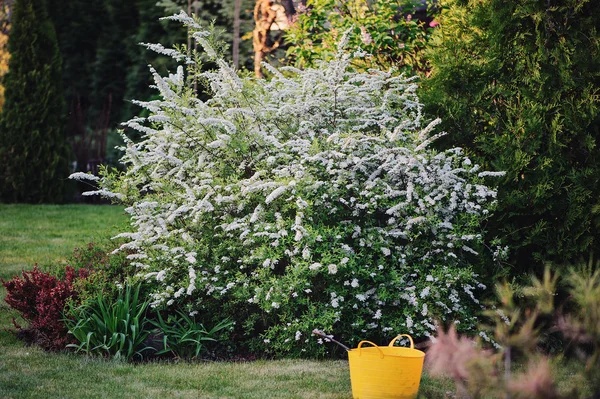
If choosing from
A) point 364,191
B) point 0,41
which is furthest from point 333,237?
point 0,41

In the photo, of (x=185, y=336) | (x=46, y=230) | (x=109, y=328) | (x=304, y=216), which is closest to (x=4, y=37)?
(x=46, y=230)

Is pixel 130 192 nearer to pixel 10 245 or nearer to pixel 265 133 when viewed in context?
pixel 265 133

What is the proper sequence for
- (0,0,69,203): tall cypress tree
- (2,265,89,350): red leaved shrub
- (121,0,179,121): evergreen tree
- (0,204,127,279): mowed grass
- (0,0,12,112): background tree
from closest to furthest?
(2,265,89,350): red leaved shrub, (0,204,127,279): mowed grass, (0,0,69,203): tall cypress tree, (0,0,12,112): background tree, (121,0,179,121): evergreen tree

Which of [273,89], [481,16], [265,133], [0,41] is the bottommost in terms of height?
[265,133]

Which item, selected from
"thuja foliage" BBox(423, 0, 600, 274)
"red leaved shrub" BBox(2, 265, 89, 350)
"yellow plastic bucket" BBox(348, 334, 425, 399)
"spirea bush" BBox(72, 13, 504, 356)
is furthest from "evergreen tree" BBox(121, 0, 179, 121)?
"yellow plastic bucket" BBox(348, 334, 425, 399)

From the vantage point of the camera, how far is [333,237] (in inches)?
186

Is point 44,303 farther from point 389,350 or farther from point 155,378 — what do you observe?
point 389,350

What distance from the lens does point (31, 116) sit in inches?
475

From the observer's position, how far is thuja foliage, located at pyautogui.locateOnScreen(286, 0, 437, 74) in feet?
21.3

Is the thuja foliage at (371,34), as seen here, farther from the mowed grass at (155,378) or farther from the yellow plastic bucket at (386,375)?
the yellow plastic bucket at (386,375)

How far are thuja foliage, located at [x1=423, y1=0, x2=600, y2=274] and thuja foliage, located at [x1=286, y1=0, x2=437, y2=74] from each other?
3.46 feet

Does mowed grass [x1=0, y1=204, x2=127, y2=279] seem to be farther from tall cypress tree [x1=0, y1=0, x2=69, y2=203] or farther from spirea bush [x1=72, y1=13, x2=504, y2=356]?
spirea bush [x1=72, y1=13, x2=504, y2=356]

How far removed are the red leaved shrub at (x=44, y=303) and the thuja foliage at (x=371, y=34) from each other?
2810 millimetres

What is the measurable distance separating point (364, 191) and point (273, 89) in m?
1.44
